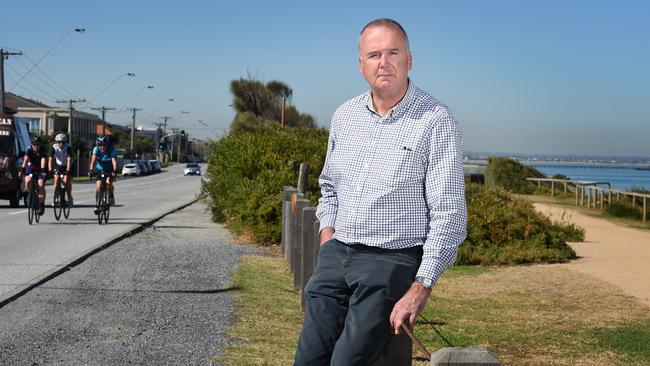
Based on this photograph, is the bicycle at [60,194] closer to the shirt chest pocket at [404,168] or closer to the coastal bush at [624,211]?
the coastal bush at [624,211]

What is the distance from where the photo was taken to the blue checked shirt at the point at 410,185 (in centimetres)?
352

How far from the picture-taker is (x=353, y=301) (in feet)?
11.7

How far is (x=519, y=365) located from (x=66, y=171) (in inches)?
574

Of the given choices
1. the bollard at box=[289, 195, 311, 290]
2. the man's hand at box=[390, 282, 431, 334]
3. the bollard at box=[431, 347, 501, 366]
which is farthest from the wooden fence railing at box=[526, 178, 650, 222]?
the bollard at box=[431, 347, 501, 366]

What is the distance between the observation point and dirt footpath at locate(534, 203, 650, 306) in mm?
12820

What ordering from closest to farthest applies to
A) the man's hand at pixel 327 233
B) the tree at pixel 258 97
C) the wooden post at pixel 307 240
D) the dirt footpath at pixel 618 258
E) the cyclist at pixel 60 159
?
the man's hand at pixel 327 233
the wooden post at pixel 307 240
the dirt footpath at pixel 618 258
the cyclist at pixel 60 159
the tree at pixel 258 97

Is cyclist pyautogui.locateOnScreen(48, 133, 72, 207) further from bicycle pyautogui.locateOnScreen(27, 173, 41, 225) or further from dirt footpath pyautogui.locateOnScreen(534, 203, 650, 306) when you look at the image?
dirt footpath pyautogui.locateOnScreen(534, 203, 650, 306)

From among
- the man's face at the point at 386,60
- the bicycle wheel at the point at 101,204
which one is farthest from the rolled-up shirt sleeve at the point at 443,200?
the bicycle wheel at the point at 101,204

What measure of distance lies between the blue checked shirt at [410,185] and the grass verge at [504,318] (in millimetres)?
3430

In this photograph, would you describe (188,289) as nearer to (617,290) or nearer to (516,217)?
(617,290)

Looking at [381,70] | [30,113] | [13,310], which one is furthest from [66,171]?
[30,113]

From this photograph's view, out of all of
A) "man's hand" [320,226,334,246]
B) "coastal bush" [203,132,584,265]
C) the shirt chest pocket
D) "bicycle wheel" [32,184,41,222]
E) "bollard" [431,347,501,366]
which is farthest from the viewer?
"bicycle wheel" [32,184,41,222]

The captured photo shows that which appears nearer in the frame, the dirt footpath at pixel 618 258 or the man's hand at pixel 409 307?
the man's hand at pixel 409 307

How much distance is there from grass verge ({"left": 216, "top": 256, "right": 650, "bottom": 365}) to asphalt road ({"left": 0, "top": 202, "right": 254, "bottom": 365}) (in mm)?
286
